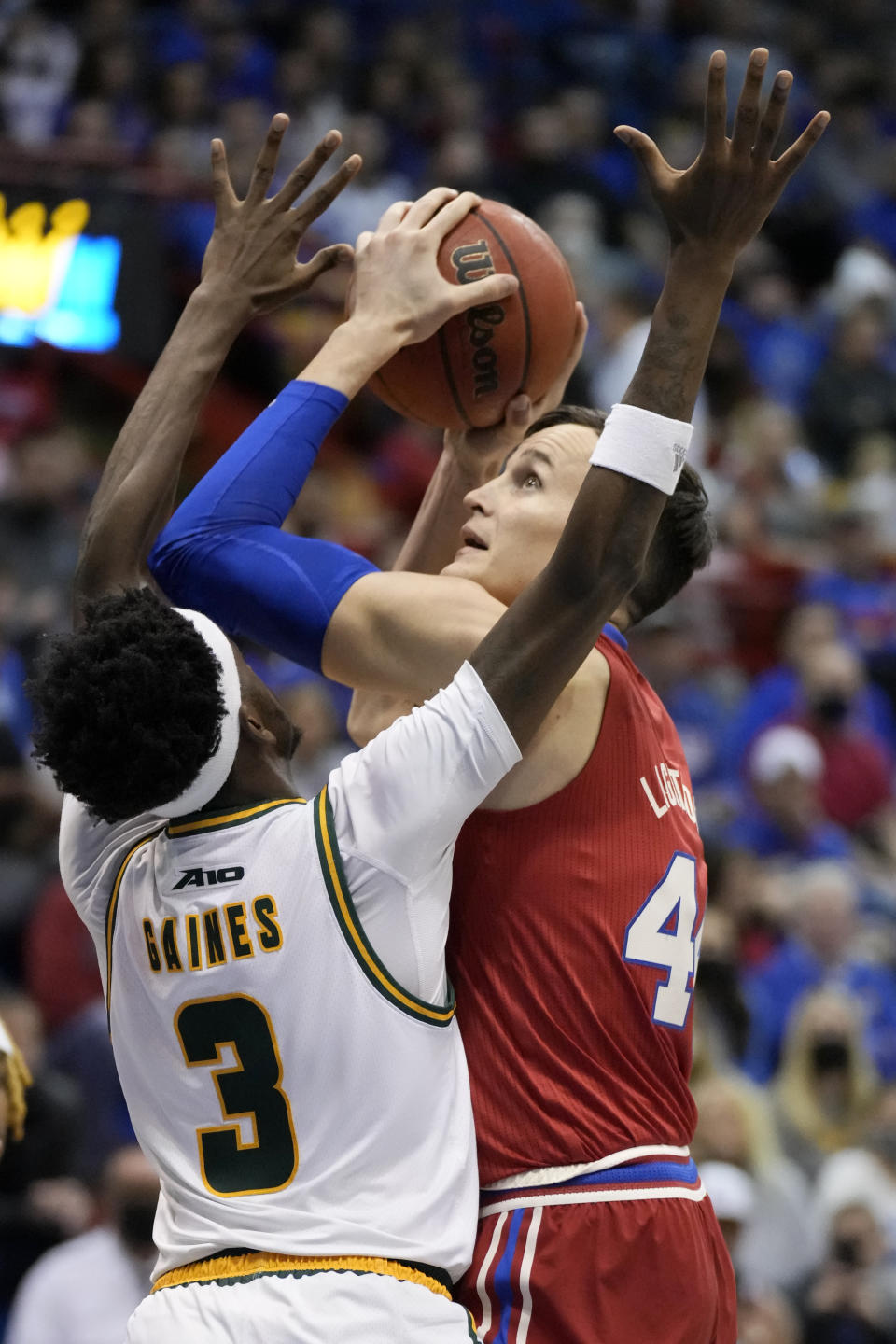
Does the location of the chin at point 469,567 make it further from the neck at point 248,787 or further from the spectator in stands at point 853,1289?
the spectator in stands at point 853,1289

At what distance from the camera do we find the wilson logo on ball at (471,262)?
3229 millimetres

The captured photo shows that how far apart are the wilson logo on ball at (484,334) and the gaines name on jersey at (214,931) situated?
3.61 feet

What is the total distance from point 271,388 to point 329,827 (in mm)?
7430

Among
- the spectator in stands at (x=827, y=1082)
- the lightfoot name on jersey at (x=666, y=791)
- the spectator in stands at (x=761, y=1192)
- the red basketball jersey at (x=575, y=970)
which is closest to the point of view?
the red basketball jersey at (x=575, y=970)

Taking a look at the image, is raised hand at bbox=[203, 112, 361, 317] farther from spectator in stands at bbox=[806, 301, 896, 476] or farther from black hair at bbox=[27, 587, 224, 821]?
spectator in stands at bbox=[806, 301, 896, 476]

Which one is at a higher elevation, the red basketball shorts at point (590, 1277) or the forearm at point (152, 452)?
the forearm at point (152, 452)

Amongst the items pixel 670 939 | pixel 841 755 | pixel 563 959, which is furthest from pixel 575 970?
pixel 841 755

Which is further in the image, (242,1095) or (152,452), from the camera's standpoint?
(152,452)

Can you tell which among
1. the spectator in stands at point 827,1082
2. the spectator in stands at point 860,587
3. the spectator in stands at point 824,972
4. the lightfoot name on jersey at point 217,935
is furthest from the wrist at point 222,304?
the spectator in stands at point 860,587

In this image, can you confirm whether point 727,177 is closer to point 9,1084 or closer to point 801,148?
point 801,148

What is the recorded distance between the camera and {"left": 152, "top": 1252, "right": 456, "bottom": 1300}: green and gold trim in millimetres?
2549

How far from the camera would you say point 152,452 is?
3164 millimetres

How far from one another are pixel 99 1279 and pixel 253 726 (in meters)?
2.90

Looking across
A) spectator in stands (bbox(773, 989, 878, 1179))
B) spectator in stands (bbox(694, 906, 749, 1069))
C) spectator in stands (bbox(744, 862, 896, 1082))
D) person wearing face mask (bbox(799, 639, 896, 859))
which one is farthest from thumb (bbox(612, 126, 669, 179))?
person wearing face mask (bbox(799, 639, 896, 859))
